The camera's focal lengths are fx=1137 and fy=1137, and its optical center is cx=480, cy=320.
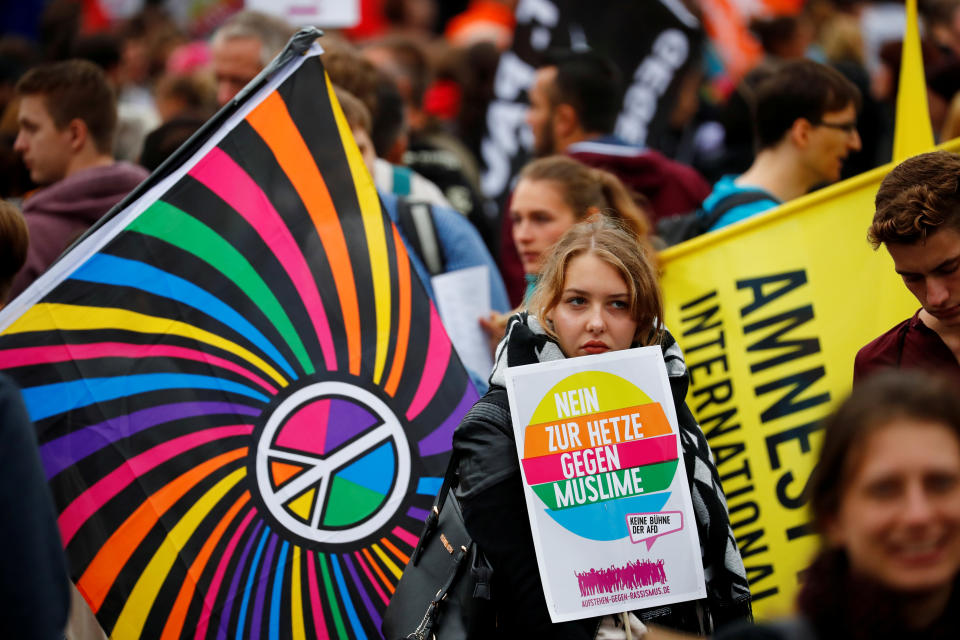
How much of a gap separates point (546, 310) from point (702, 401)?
3.02 ft

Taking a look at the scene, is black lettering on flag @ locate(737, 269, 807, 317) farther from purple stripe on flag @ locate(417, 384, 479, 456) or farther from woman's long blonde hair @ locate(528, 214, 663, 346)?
purple stripe on flag @ locate(417, 384, 479, 456)

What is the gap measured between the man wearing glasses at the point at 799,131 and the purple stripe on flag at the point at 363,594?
206 centimetres

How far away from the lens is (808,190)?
15.1 ft

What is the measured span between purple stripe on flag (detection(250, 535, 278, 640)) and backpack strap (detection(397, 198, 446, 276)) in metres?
1.48

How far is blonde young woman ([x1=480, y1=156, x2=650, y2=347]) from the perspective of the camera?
4.34 metres

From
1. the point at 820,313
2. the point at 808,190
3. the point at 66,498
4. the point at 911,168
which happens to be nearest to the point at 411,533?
the point at 66,498

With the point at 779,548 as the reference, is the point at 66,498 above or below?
above

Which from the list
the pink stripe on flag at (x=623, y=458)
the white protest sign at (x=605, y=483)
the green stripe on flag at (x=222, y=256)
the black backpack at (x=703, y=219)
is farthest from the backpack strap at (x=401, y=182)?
the pink stripe on flag at (x=623, y=458)

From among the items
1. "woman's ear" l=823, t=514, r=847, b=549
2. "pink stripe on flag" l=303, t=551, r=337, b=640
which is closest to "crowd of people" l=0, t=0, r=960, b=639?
"woman's ear" l=823, t=514, r=847, b=549

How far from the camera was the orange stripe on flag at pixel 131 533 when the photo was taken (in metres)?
3.24

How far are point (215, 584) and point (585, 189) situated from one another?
203 centimetres

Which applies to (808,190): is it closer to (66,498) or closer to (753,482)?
(753,482)

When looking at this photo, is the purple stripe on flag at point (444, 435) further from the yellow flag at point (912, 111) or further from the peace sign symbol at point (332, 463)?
the yellow flag at point (912, 111)

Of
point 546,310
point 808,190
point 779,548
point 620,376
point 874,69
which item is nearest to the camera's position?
point 620,376
